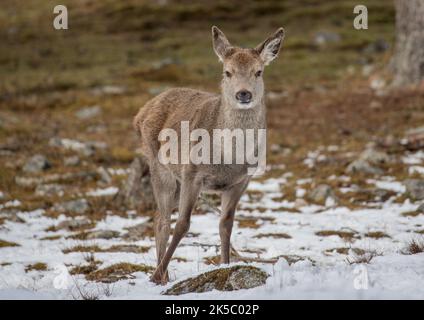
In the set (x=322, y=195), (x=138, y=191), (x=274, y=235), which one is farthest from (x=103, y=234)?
(x=322, y=195)

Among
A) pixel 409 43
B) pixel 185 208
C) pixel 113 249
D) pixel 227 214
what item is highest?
pixel 409 43

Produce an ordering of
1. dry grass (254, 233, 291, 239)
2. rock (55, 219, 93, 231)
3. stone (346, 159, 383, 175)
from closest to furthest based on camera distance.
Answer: dry grass (254, 233, 291, 239), rock (55, 219, 93, 231), stone (346, 159, 383, 175)

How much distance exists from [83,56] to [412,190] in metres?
55.5

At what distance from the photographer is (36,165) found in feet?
67.8

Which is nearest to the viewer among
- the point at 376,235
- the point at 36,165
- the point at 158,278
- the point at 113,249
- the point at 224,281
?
the point at 224,281

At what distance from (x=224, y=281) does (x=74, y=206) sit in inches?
389

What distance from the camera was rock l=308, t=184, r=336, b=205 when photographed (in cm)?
1636

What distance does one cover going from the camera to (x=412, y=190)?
15719 millimetres

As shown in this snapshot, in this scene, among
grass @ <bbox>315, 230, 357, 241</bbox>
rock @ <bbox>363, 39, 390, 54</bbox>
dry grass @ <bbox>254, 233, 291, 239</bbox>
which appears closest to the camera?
grass @ <bbox>315, 230, 357, 241</bbox>

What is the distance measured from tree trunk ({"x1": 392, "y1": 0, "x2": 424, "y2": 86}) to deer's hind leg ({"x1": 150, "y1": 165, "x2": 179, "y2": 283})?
2108 cm

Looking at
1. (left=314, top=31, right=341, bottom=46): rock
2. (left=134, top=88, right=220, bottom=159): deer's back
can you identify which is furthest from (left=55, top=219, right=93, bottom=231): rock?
(left=314, top=31, right=341, bottom=46): rock

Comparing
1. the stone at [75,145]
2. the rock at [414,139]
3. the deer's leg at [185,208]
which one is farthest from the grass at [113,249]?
the rock at [414,139]

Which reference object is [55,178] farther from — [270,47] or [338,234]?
[270,47]

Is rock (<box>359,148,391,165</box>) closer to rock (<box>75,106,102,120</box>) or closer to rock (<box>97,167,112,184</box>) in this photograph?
rock (<box>97,167,112,184</box>)
